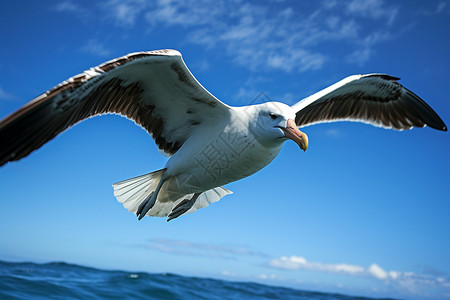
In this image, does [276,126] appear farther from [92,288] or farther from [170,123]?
[92,288]

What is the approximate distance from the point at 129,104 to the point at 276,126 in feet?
6.11

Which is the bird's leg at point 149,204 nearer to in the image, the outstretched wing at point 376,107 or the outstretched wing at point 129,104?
the outstretched wing at point 129,104

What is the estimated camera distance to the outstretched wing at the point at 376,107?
257 inches

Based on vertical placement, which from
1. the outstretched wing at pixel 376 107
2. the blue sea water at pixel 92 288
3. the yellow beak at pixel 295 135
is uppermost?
the outstretched wing at pixel 376 107

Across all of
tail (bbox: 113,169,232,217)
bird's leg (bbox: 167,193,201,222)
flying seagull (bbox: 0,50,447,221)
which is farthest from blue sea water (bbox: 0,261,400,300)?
flying seagull (bbox: 0,50,447,221)

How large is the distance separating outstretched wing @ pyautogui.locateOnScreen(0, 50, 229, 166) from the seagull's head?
1.58 feet

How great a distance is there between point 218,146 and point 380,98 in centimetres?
334

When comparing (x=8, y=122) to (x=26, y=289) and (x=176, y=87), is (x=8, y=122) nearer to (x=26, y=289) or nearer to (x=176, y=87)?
(x=176, y=87)

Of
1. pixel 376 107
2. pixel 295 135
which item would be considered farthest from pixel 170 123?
pixel 376 107

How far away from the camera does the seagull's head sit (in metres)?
4.35

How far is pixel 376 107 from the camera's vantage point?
6.85 meters

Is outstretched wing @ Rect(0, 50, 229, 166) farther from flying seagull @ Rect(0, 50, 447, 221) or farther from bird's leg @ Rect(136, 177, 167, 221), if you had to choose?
bird's leg @ Rect(136, 177, 167, 221)

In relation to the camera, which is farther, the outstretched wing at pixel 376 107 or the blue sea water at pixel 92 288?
the blue sea water at pixel 92 288

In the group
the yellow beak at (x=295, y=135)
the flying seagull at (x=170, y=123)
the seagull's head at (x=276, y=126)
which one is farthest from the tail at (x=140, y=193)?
the yellow beak at (x=295, y=135)
